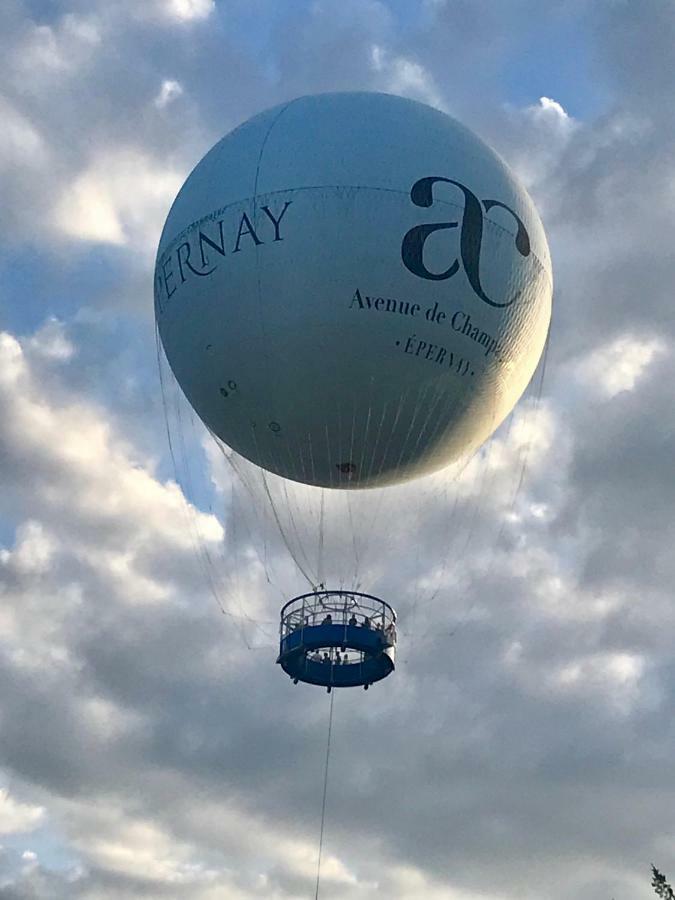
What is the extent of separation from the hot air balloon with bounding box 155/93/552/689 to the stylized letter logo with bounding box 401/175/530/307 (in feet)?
0.11

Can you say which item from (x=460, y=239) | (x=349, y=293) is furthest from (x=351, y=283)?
(x=460, y=239)

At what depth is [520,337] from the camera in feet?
111

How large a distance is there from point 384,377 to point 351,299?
6.31ft

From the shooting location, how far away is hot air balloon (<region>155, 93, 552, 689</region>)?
31.5 metres

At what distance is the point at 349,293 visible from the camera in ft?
103

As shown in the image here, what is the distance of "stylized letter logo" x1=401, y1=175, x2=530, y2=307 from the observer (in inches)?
1245

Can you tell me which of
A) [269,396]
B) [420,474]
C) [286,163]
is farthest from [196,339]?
[420,474]

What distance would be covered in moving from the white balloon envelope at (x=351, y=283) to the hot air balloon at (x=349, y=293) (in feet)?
0.14

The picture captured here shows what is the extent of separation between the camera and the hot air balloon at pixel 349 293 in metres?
31.5

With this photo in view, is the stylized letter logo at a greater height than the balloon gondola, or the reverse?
the stylized letter logo

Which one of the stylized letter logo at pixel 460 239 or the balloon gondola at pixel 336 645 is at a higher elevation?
the stylized letter logo at pixel 460 239

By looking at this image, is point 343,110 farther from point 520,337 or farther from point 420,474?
point 420,474

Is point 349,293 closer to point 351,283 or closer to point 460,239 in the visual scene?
point 351,283

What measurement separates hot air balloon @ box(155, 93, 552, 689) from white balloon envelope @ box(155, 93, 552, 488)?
0.14ft
